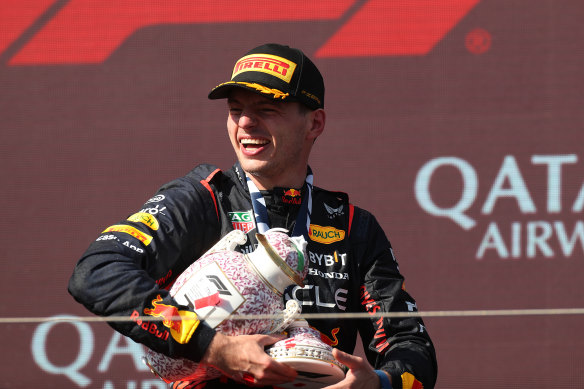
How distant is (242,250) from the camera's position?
1.66 metres

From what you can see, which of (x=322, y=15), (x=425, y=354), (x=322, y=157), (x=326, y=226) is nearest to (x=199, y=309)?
(x=326, y=226)

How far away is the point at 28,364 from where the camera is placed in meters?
3.45

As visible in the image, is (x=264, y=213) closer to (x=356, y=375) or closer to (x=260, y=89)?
(x=260, y=89)

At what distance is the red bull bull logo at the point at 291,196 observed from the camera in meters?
1.77

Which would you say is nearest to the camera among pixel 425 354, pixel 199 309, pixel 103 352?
pixel 199 309

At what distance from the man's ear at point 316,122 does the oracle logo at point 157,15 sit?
1.75 m

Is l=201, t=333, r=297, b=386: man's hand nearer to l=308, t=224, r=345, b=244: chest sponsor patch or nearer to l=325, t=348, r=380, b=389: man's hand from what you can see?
l=325, t=348, r=380, b=389: man's hand

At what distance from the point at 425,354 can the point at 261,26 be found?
218 centimetres

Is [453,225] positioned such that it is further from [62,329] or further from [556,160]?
[62,329]

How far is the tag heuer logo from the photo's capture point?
1.71m

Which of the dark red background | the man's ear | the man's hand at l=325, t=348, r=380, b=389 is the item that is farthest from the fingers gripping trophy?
the dark red background

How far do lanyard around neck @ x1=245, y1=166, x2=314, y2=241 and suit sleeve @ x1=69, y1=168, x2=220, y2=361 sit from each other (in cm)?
9

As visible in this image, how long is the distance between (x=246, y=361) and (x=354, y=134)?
7.30ft

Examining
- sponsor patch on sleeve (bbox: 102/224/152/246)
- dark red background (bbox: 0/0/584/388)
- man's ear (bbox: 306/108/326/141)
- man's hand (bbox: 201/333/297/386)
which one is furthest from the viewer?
dark red background (bbox: 0/0/584/388)
